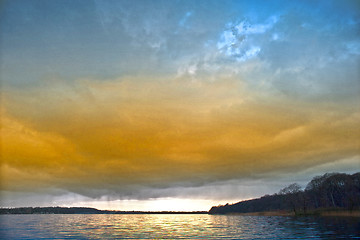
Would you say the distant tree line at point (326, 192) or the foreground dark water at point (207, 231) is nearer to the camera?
the foreground dark water at point (207, 231)

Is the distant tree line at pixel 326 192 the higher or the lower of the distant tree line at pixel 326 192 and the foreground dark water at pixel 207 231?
the higher

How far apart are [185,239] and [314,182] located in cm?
14869

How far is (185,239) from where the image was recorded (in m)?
52.5

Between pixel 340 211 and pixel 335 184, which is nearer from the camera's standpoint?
pixel 340 211

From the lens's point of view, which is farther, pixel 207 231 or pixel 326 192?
pixel 326 192

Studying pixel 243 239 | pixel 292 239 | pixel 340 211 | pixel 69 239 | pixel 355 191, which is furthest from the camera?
pixel 355 191

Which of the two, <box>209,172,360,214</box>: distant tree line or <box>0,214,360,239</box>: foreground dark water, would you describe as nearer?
<box>0,214,360,239</box>: foreground dark water

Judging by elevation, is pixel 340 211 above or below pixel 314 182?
below

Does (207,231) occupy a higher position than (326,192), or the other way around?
(326,192)

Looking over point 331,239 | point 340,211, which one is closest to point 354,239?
point 331,239

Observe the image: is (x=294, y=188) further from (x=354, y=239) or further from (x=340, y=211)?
(x=354, y=239)

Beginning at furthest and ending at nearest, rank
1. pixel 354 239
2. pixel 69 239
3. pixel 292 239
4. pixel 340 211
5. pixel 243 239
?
1. pixel 340 211
2. pixel 69 239
3. pixel 243 239
4. pixel 292 239
5. pixel 354 239

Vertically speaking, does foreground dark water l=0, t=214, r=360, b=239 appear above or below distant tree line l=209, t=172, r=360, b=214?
below

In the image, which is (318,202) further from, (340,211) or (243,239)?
(243,239)
